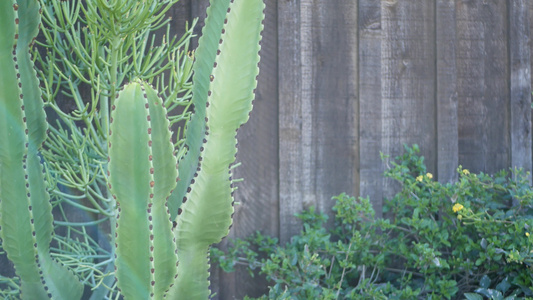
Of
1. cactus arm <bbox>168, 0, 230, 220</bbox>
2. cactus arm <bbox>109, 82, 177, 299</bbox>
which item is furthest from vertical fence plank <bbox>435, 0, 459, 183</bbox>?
cactus arm <bbox>109, 82, 177, 299</bbox>

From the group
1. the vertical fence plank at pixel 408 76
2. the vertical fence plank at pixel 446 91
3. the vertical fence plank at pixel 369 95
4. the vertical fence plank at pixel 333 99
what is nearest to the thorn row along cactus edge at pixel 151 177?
the vertical fence plank at pixel 333 99

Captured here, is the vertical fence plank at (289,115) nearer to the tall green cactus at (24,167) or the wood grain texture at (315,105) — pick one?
the wood grain texture at (315,105)

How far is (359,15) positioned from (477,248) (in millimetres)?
1186

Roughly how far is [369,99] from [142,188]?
5.21 ft

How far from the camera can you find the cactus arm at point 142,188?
5.74 ft

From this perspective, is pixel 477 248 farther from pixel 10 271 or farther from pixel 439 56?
pixel 10 271

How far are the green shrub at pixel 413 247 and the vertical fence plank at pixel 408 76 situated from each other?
0.09 metres

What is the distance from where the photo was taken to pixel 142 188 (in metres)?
1.81

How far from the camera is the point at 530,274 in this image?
108 inches

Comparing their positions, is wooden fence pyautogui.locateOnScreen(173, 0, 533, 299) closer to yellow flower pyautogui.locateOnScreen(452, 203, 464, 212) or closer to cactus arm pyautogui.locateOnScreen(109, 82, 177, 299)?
yellow flower pyautogui.locateOnScreen(452, 203, 464, 212)

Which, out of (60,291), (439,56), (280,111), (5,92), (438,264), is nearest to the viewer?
(5,92)

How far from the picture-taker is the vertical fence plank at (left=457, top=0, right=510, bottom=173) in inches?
129

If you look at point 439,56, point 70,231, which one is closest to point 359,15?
point 439,56

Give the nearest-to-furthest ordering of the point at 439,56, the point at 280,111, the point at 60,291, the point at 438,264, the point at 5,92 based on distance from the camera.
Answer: the point at 5,92 → the point at 60,291 → the point at 438,264 → the point at 280,111 → the point at 439,56
